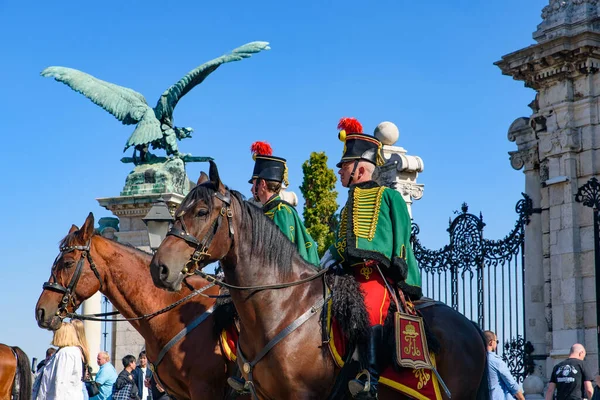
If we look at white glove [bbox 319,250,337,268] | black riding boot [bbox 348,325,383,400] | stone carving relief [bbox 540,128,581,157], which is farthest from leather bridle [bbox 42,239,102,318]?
stone carving relief [bbox 540,128,581,157]

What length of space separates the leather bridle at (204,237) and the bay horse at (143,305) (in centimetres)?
194

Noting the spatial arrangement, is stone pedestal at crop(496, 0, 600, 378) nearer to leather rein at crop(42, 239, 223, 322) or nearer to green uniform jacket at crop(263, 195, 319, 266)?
green uniform jacket at crop(263, 195, 319, 266)

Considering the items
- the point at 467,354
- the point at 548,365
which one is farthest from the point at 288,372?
the point at 548,365

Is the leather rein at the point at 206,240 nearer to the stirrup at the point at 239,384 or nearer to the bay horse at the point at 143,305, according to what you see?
the stirrup at the point at 239,384

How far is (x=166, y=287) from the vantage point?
6.41 metres

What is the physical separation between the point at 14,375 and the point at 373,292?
16.7ft

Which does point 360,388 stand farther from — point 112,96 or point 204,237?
point 112,96

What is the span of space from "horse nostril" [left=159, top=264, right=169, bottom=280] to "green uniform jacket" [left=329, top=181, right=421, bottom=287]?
4.47ft

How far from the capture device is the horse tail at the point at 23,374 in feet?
33.9

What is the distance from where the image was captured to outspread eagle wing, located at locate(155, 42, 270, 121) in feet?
62.8

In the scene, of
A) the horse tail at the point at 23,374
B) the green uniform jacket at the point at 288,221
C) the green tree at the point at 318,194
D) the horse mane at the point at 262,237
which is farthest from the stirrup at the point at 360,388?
the green tree at the point at 318,194

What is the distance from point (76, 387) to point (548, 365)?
6.06 metres

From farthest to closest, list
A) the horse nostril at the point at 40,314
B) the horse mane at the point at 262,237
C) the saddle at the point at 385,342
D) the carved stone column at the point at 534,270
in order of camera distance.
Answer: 1. the carved stone column at the point at 534,270
2. the horse nostril at the point at 40,314
3. the horse mane at the point at 262,237
4. the saddle at the point at 385,342

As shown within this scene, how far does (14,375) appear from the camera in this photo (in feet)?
34.1
